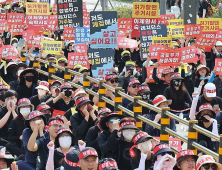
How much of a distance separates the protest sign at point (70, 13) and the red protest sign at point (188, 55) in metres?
4.36

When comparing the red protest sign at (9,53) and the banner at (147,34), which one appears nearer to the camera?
the banner at (147,34)

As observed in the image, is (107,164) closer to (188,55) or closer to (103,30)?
(103,30)

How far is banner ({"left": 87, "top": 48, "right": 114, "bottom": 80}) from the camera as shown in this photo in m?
18.6

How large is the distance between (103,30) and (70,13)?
5329mm

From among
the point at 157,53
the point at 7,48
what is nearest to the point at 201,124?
the point at 157,53

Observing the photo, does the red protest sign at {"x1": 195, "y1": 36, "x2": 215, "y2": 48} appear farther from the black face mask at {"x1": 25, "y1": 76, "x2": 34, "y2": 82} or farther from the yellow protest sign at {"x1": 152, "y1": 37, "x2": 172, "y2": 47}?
the black face mask at {"x1": 25, "y1": 76, "x2": 34, "y2": 82}

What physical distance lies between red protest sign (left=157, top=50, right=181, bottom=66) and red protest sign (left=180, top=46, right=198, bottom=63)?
0.67 metres

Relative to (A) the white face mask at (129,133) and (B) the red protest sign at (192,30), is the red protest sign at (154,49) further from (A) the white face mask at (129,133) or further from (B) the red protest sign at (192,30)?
(A) the white face mask at (129,133)

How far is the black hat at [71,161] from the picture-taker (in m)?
11.4

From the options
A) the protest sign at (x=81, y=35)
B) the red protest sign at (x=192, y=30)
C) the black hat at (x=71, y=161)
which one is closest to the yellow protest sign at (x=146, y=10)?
the red protest sign at (x=192, y=30)

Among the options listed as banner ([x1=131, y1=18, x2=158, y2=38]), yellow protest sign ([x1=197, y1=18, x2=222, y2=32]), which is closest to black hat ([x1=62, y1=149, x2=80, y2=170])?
banner ([x1=131, y1=18, x2=158, y2=38])

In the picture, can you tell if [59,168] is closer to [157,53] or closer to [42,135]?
[42,135]

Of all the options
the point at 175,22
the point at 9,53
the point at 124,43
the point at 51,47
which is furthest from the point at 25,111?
the point at 175,22

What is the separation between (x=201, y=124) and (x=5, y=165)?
4.46m
